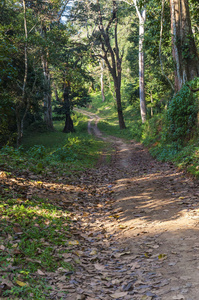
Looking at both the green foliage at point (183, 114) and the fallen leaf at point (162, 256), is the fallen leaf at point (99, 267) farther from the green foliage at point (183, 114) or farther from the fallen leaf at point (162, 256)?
the green foliage at point (183, 114)

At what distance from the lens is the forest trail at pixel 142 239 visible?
9.90 feet

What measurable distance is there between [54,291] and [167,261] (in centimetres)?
151

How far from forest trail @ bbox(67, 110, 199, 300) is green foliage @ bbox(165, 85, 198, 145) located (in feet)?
8.51

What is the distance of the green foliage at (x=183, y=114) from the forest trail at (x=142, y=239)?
102 inches

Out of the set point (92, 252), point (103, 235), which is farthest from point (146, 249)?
point (103, 235)

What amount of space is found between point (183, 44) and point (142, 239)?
10.1 meters

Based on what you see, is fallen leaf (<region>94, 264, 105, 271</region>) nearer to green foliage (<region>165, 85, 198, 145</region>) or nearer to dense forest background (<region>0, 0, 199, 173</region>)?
dense forest background (<region>0, 0, 199, 173</region>)

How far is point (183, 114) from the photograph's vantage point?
1098 centimetres

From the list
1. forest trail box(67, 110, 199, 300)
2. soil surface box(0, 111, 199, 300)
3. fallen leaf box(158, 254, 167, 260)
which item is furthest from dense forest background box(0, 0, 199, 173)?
fallen leaf box(158, 254, 167, 260)

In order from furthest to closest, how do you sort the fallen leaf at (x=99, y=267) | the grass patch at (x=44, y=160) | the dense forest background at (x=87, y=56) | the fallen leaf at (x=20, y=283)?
the dense forest background at (x=87, y=56) < the grass patch at (x=44, y=160) < the fallen leaf at (x=99, y=267) < the fallen leaf at (x=20, y=283)

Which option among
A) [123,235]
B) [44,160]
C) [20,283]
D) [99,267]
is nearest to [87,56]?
[44,160]

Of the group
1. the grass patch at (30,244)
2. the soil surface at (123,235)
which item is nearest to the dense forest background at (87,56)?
the soil surface at (123,235)

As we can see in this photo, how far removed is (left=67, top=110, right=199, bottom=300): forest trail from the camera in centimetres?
302

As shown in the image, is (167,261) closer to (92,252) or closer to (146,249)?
(146,249)
